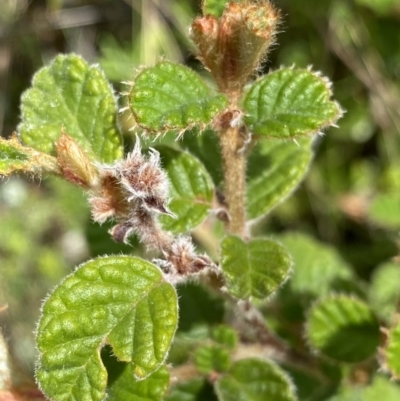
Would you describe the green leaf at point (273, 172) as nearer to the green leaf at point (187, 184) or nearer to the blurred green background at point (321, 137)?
the green leaf at point (187, 184)

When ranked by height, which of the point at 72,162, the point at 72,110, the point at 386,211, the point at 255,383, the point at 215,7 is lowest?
the point at 255,383

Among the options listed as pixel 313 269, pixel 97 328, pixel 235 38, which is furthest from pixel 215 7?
pixel 313 269

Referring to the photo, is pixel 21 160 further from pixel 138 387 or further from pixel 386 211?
pixel 386 211

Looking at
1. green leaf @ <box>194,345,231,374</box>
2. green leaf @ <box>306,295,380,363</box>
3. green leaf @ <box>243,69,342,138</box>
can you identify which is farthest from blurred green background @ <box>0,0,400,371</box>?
green leaf @ <box>243,69,342,138</box>

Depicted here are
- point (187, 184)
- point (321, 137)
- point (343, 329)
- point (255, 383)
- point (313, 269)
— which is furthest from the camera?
point (321, 137)

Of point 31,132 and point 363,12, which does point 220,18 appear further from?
point 363,12

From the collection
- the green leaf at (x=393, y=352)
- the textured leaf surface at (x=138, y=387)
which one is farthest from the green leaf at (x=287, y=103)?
the green leaf at (x=393, y=352)
